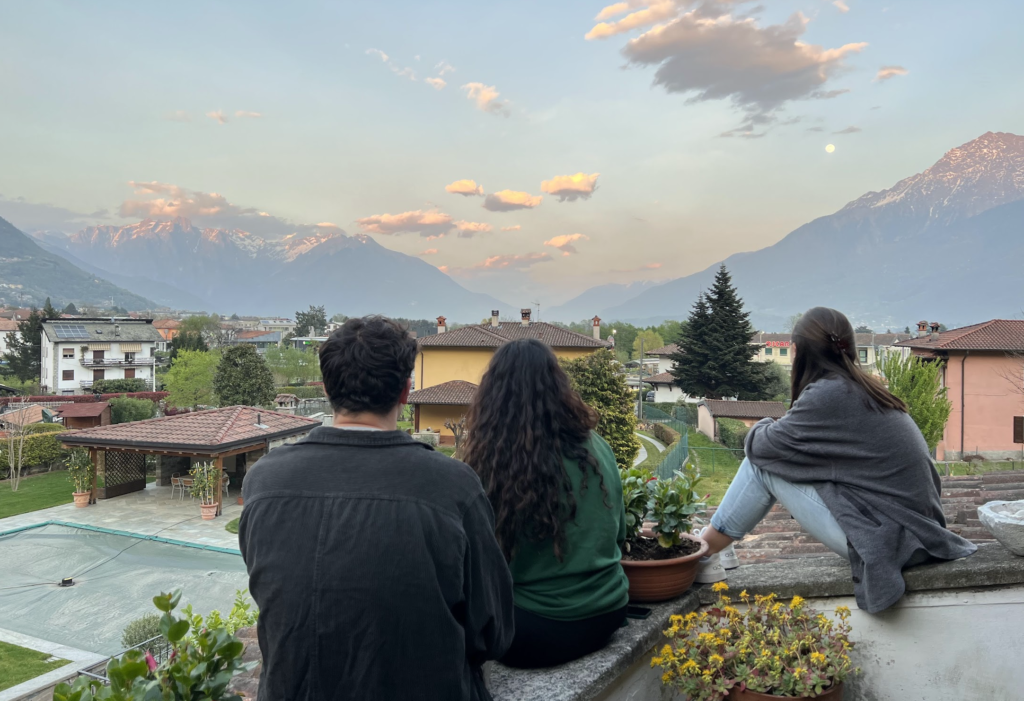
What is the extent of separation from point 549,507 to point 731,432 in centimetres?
2642

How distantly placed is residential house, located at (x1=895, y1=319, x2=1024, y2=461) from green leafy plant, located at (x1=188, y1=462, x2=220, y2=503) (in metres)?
28.0

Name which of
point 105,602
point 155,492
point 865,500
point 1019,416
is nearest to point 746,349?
point 1019,416

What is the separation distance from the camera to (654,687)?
2256 mm

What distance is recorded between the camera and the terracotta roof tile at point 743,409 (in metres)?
30.2

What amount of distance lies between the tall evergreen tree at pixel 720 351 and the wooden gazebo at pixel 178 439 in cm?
2415

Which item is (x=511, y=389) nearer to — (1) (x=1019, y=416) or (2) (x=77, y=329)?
(1) (x=1019, y=416)

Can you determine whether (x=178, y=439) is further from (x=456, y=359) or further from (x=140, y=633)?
(x=456, y=359)

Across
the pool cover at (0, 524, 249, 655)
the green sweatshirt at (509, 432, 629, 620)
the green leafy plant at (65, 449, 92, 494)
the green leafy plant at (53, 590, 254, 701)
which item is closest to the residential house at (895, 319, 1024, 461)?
the pool cover at (0, 524, 249, 655)

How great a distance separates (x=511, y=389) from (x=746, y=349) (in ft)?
122

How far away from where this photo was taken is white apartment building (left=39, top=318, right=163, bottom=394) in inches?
2076

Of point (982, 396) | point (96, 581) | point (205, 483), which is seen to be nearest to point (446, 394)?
point (205, 483)

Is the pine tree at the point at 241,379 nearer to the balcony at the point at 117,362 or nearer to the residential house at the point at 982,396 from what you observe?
the balcony at the point at 117,362

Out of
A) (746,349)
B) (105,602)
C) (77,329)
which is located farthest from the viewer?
(77,329)

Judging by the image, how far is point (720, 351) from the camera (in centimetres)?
3662
